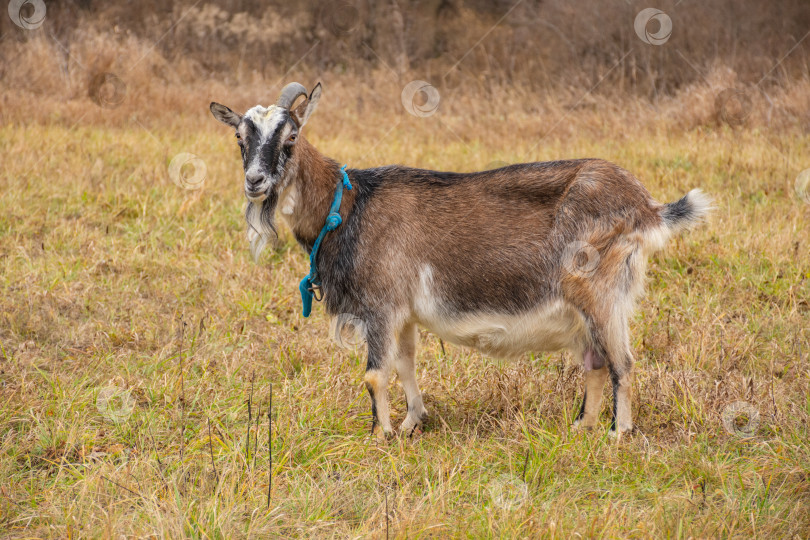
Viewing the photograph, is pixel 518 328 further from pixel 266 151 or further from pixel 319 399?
pixel 266 151

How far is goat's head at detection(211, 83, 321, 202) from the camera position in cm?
368

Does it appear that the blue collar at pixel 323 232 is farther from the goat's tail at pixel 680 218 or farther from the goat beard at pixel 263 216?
the goat's tail at pixel 680 218

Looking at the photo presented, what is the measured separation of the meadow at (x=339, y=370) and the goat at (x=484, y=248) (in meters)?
0.34

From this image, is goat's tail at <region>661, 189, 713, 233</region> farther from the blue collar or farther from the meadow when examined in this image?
the blue collar

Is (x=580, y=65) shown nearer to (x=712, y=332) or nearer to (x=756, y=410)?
(x=712, y=332)

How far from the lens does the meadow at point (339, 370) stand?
122 inches

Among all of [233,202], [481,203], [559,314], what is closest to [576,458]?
[559,314]

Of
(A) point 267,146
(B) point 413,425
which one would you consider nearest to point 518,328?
(B) point 413,425

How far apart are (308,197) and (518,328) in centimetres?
125

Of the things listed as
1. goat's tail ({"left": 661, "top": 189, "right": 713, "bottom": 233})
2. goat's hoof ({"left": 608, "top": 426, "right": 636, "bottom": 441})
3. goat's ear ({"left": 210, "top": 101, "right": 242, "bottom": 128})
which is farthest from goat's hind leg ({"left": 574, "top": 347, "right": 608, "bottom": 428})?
goat's ear ({"left": 210, "top": 101, "right": 242, "bottom": 128})

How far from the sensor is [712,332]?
190 inches

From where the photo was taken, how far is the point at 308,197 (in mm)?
4004

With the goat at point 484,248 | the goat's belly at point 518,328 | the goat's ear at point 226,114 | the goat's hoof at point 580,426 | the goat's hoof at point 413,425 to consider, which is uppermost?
the goat's ear at point 226,114

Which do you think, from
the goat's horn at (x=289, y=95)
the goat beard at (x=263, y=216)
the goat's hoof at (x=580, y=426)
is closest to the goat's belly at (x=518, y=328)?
the goat's hoof at (x=580, y=426)
